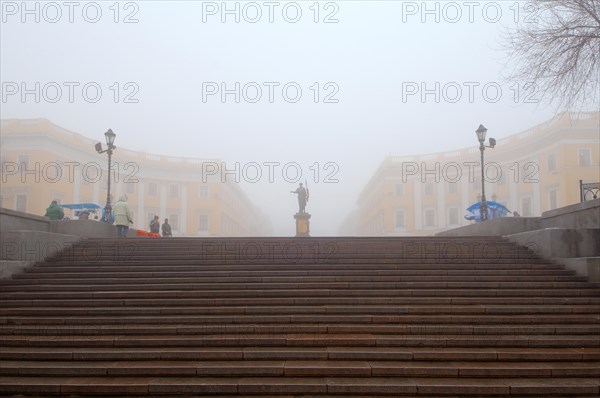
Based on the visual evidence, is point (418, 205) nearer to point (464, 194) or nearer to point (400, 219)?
point (400, 219)

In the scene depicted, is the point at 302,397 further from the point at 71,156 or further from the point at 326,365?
the point at 71,156

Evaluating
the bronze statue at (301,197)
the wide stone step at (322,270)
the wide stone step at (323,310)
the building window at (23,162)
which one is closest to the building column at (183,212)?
the building window at (23,162)

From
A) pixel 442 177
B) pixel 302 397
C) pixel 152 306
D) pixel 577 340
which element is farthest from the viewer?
pixel 442 177

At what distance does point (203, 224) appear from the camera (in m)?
57.6

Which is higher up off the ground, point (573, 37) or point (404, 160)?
point (404, 160)

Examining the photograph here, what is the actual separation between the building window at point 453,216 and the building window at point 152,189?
34203mm

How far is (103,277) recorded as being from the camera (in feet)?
32.5

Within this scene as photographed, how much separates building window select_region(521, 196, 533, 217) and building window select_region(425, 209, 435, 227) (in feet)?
36.9

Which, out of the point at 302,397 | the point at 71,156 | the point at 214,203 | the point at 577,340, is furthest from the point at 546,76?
the point at 214,203

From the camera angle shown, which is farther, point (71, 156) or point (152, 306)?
point (71, 156)

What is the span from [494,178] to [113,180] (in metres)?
39.9

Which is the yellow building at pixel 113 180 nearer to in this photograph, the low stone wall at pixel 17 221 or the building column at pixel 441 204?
the building column at pixel 441 204

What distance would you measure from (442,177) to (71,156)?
Answer: 39.0 metres

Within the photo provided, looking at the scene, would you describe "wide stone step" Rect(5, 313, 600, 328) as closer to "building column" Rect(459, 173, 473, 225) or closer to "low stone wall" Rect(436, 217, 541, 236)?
"low stone wall" Rect(436, 217, 541, 236)
